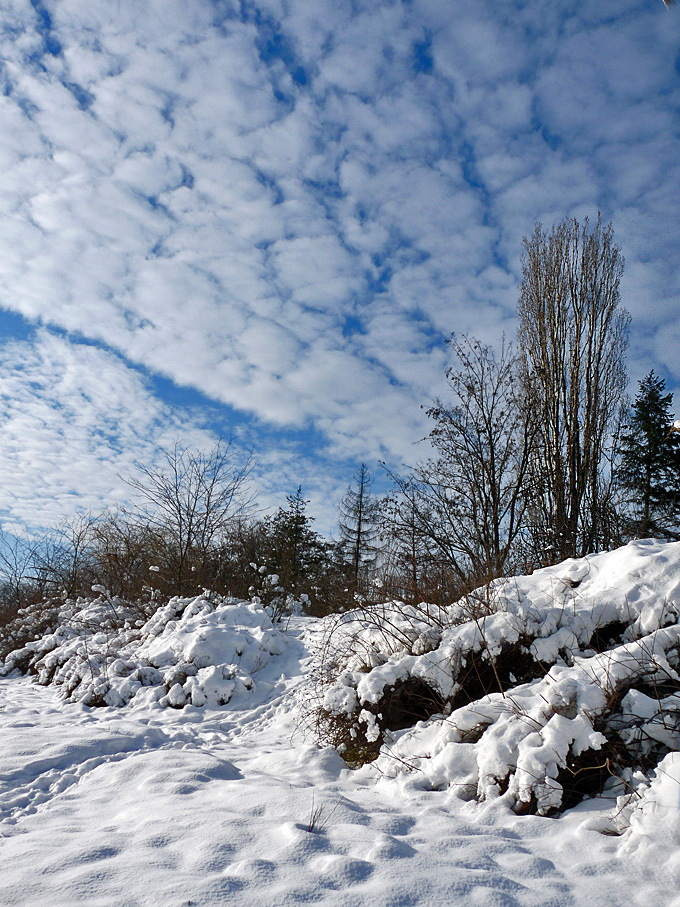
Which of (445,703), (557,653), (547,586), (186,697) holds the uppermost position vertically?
(547,586)

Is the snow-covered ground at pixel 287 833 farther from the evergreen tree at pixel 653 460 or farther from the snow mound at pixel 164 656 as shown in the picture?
the evergreen tree at pixel 653 460

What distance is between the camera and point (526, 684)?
399cm

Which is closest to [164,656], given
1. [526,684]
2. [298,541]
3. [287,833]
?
[526,684]

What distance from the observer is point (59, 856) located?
2.25m

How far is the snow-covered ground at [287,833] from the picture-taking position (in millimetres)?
2018

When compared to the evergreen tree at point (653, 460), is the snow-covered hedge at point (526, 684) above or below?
below

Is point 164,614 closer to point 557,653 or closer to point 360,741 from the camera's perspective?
point 360,741

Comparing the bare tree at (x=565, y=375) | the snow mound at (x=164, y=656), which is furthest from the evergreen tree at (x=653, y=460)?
the snow mound at (x=164, y=656)

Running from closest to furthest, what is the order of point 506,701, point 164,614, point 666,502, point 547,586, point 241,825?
point 241,825 → point 506,701 → point 547,586 → point 164,614 → point 666,502

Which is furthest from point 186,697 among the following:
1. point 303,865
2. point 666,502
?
point 666,502

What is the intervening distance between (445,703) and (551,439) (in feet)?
34.4

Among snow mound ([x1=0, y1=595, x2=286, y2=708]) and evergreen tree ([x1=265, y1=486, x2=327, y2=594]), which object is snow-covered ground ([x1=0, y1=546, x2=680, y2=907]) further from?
evergreen tree ([x1=265, y1=486, x2=327, y2=594])

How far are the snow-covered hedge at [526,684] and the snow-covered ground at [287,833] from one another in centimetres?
11

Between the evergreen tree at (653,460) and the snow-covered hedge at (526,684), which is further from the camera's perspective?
the evergreen tree at (653,460)
